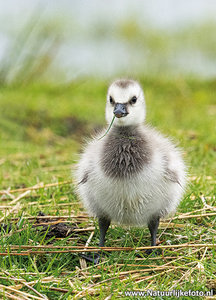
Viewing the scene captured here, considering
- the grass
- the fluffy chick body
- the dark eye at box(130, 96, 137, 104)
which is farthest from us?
the dark eye at box(130, 96, 137, 104)

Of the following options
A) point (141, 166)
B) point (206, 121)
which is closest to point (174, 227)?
point (141, 166)

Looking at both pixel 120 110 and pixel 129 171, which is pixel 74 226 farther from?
pixel 120 110

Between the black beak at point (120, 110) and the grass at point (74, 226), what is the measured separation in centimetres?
61

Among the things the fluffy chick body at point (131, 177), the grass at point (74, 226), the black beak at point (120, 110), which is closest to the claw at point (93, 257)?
the grass at point (74, 226)

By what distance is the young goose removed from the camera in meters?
2.52

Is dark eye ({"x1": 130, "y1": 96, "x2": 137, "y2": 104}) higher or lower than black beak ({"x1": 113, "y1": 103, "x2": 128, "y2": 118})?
higher

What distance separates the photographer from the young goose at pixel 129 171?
252 cm

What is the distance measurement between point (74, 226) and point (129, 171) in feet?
2.17

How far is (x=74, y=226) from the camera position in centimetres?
294

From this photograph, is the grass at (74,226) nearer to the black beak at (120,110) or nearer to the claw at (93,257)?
the claw at (93,257)

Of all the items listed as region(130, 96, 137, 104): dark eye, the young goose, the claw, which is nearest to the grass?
the claw

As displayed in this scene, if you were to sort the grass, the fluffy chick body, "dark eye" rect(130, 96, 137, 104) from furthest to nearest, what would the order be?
1. "dark eye" rect(130, 96, 137, 104)
2. the fluffy chick body
3. the grass

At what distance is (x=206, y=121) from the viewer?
19.2ft

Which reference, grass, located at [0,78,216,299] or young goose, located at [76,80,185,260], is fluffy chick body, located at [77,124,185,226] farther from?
grass, located at [0,78,216,299]
